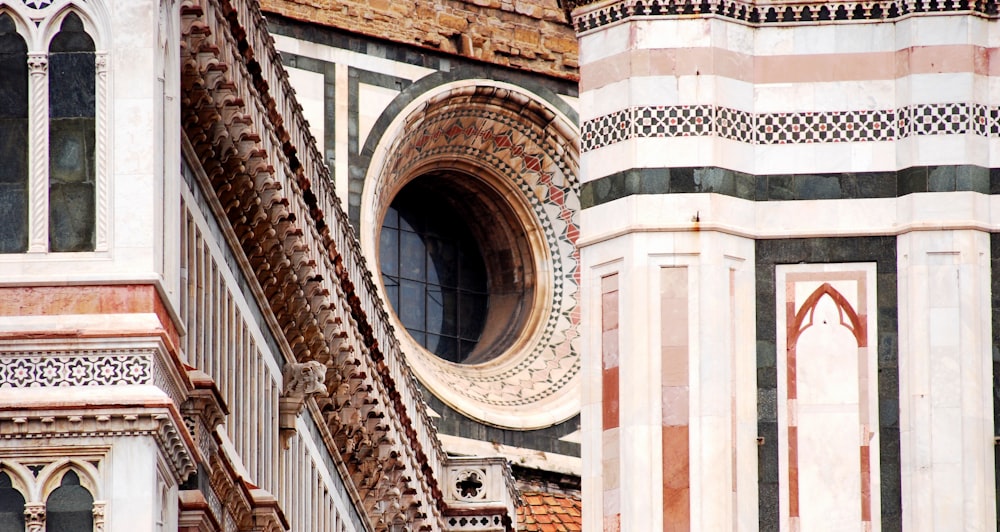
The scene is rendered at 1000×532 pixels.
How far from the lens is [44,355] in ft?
78.4

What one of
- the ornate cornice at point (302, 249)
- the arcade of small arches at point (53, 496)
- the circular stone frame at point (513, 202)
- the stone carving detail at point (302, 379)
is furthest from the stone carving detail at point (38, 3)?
the circular stone frame at point (513, 202)

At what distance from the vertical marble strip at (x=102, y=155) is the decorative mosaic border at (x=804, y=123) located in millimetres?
5086

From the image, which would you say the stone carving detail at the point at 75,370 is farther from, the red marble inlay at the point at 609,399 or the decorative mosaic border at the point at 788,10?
the decorative mosaic border at the point at 788,10

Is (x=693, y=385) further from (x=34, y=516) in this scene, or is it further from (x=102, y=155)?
(x=34, y=516)

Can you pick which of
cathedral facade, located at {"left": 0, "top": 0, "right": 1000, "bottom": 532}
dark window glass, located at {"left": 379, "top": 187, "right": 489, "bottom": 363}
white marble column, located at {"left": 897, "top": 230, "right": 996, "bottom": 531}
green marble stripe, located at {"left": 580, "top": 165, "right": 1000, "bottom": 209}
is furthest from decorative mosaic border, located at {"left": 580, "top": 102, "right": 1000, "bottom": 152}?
dark window glass, located at {"left": 379, "top": 187, "right": 489, "bottom": 363}

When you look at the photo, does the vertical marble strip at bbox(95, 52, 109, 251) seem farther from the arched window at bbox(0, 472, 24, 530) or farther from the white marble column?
the white marble column

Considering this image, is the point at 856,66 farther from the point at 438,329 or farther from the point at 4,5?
the point at 438,329

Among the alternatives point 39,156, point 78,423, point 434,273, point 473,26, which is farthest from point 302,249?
point 434,273

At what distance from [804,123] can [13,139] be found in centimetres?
679

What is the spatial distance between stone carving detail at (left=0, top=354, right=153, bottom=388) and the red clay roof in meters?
20.5

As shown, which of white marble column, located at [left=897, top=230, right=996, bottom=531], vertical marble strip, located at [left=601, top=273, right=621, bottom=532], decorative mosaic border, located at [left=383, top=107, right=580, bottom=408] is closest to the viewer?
white marble column, located at [left=897, top=230, right=996, bottom=531]

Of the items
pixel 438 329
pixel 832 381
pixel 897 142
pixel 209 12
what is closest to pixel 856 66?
pixel 897 142

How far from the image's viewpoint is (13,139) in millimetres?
24578

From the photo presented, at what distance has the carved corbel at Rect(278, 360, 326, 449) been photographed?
3362 centimetres
